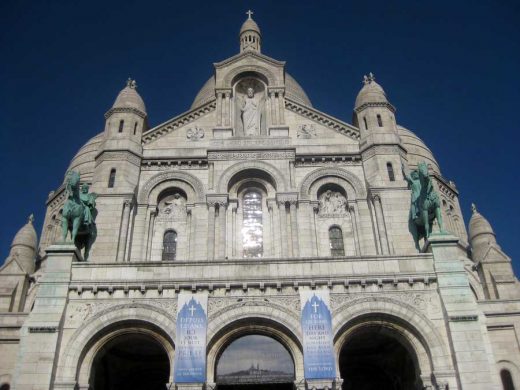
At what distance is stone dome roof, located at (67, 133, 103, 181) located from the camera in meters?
42.5

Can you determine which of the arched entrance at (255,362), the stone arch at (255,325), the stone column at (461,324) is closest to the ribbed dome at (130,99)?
the stone arch at (255,325)

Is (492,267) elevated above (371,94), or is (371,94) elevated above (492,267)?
(371,94)

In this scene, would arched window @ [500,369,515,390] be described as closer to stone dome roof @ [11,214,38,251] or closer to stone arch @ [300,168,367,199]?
stone arch @ [300,168,367,199]

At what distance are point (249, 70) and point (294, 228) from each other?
12017 millimetres

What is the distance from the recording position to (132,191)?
30.2 metres

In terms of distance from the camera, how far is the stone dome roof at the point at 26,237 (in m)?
37.5

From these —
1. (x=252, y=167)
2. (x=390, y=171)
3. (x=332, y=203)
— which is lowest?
(x=332, y=203)

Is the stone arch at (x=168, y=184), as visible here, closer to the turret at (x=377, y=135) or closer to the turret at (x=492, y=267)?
the turret at (x=377, y=135)

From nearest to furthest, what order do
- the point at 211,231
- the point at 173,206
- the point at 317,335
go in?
the point at 317,335 → the point at 211,231 → the point at 173,206

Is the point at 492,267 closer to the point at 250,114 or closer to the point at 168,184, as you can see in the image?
the point at 250,114

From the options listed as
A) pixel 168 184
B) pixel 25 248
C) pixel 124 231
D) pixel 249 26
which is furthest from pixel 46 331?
pixel 249 26

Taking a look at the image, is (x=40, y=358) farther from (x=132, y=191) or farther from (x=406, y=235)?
(x=406, y=235)

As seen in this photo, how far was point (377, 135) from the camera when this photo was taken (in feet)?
105

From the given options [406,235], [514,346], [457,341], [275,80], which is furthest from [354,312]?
[275,80]
